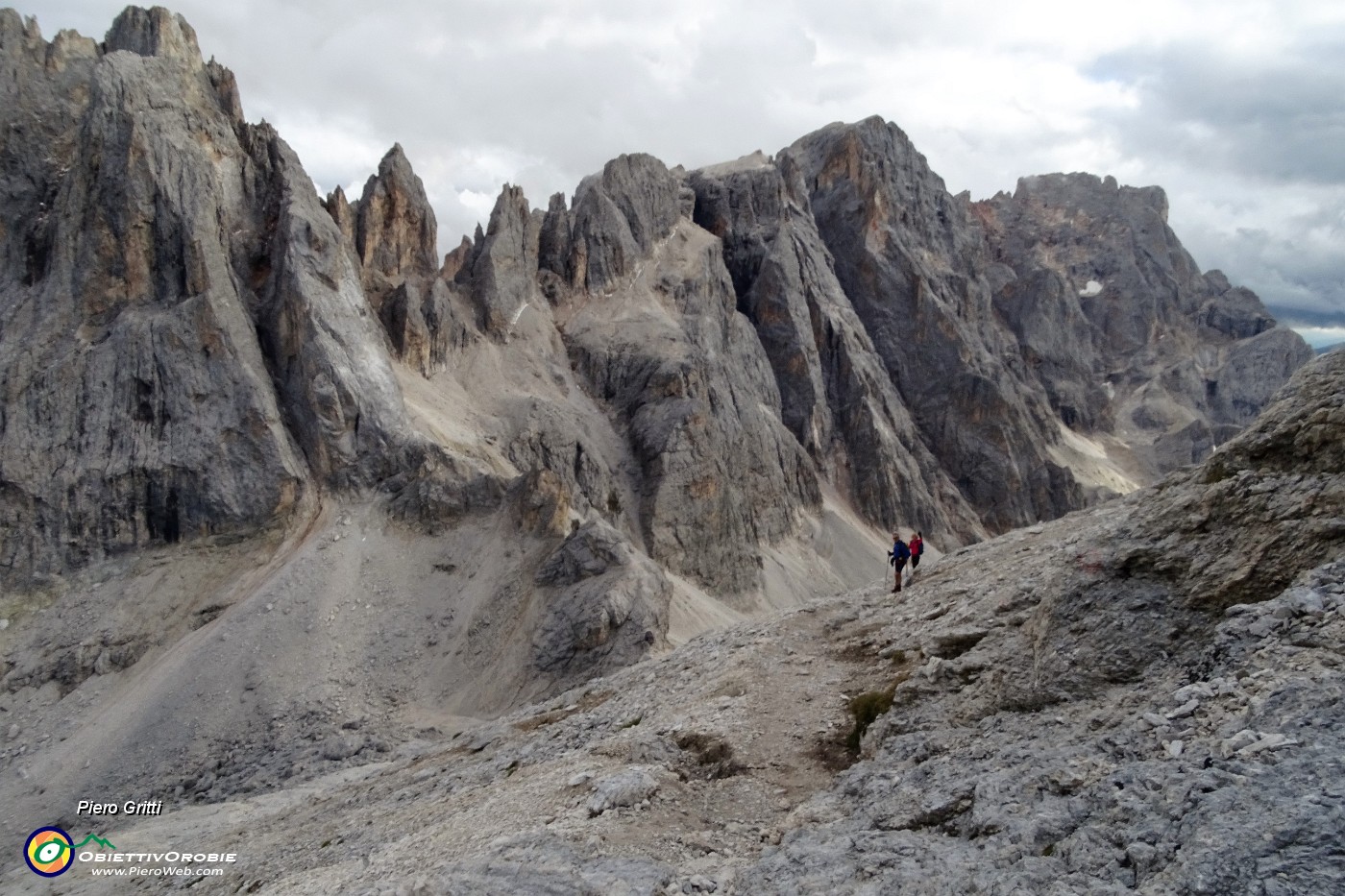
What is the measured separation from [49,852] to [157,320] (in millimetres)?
32512

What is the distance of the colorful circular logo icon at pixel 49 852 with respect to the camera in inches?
1080

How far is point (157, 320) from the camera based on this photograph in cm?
5294

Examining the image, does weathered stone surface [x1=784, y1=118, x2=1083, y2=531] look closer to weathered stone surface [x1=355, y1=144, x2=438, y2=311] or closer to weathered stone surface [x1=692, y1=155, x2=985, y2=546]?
weathered stone surface [x1=692, y1=155, x2=985, y2=546]

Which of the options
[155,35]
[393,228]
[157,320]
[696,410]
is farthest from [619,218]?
[157,320]

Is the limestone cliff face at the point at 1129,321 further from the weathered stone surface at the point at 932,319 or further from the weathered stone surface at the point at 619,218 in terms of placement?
the weathered stone surface at the point at 619,218

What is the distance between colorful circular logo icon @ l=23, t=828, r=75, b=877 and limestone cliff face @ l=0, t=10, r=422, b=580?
67.3ft

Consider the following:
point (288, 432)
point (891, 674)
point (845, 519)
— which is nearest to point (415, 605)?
point (288, 432)

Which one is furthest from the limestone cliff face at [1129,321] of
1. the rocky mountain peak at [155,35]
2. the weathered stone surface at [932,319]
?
the rocky mountain peak at [155,35]

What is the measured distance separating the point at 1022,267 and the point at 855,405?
211 ft

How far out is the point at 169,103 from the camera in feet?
185

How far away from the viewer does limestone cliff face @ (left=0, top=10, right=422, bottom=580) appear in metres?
50.6

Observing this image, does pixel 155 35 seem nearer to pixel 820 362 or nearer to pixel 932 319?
Result: pixel 820 362

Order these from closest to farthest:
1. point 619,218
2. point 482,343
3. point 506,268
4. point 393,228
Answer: point 393,228 < point 482,343 < point 506,268 < point 619,218

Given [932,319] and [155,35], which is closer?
[155,35]
